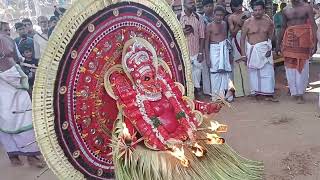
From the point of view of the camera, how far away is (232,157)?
3629 millimetres

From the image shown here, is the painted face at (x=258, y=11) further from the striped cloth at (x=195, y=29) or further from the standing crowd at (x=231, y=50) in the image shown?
the striped cloth at (x=195, y=29)

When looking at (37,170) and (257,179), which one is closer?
(257,179)

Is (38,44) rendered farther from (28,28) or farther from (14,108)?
(14,108)

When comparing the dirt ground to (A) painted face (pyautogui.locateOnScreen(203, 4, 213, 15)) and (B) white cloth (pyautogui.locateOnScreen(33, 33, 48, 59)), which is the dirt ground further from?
(A) painted face (pyautogui.locateOnScreen(203, 4, 213, 15))

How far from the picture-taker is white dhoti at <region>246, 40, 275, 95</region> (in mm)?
7027

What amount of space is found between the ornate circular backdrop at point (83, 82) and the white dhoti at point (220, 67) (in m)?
3.88

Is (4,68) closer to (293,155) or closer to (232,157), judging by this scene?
(232,157)

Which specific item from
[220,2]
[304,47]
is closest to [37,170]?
[304,47]

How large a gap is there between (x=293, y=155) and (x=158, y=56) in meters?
2.06

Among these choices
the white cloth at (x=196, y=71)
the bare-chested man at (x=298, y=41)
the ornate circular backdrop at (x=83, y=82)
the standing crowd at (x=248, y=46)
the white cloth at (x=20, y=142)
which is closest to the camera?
the ornate circular backdrop at (x=83, y=82)

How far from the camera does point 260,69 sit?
7227 millimetres

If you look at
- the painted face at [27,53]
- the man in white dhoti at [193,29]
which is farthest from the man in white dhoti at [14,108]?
the man in white dhoti at [193,29]

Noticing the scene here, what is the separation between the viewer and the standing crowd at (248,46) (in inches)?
269

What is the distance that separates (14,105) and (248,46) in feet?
12.5
